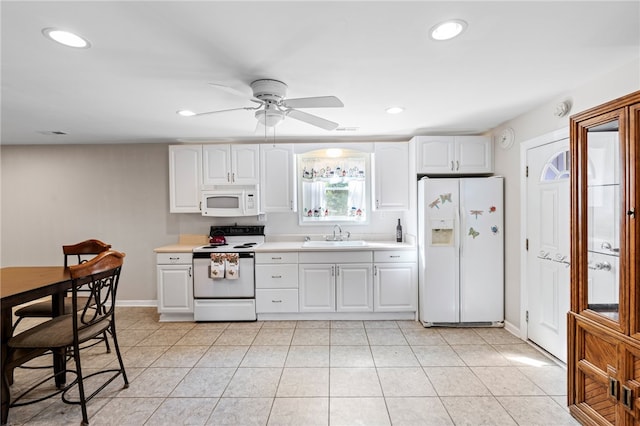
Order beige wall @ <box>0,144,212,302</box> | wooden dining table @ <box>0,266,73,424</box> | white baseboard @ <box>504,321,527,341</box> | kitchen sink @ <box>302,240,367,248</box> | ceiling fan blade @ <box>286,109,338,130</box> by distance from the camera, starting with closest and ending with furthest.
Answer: wooden dining table @ <box>0,266,73,424</box> < ceiling fan blade @ <box>286,109,338,130</box> < white baseboard @ <box>504,321,527,341</box> < kitchen sink @ <box>302,240,367,248</box> < beige wall @ <box>0,144,212,302</box>

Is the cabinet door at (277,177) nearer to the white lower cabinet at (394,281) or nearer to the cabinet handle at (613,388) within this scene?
the white lower cabinet at (394,281)

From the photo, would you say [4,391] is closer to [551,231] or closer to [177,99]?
[177,99]

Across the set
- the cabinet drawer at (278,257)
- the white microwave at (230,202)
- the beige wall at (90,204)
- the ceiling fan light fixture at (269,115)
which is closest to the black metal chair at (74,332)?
the ceiling fan light fixture at (269,115)

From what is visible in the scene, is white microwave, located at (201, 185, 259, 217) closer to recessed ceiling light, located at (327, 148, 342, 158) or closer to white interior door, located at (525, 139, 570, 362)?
recessed ceiling light, located at (327, 148, 342, 158)

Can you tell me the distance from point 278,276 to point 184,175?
182cm

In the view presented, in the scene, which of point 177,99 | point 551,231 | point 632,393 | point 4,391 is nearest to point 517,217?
point 551,231

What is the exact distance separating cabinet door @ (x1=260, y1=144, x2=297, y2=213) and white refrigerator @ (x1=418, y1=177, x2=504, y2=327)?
1.67 meters

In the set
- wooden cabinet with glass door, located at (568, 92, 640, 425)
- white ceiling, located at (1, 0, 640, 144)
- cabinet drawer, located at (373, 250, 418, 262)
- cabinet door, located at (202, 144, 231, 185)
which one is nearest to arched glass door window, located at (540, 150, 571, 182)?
white ceiling, located at (1, 0, 640, 144)

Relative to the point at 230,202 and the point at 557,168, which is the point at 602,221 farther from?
the point at 230,202

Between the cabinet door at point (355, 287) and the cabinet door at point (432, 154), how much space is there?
4.52 ft

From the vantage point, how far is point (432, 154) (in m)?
3.55

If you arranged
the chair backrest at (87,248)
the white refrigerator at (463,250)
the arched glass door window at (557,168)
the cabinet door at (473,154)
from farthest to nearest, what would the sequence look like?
the cabinet door at (473,154)
the white refrigerator at (463,250)
the chair backrest at (87,248)
the arched glass door window at (557,168)

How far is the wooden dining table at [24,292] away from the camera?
1.77 m

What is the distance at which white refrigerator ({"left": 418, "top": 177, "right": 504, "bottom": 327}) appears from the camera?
3.27m
